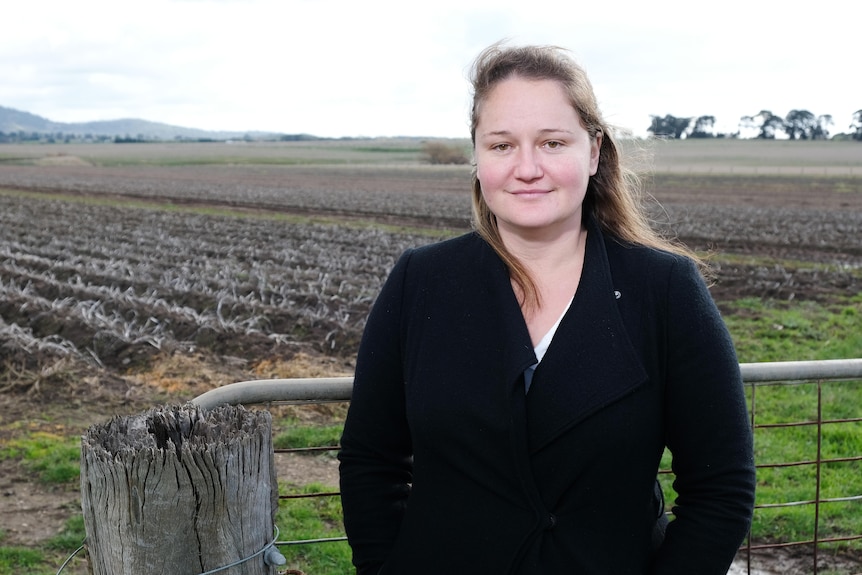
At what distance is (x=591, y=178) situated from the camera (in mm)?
2238

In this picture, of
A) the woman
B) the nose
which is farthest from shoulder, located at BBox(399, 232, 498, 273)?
the nose

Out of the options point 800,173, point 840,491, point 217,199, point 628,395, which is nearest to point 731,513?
point 628,395

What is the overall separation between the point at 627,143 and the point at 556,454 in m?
0.86

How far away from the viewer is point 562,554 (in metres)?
1.93

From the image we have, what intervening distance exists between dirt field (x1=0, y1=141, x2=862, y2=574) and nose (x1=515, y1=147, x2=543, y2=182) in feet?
6.75

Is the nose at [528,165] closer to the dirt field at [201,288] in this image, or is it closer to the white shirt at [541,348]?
the white shirt at [541,348]

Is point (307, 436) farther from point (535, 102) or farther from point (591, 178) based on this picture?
point (535, 102)

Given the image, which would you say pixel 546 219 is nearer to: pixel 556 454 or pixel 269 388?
pixel 556 454

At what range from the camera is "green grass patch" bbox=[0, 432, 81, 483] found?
5.52 meters

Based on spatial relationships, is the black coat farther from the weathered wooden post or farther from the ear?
the weathered wooden post

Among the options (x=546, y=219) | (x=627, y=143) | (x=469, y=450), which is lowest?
(x=469, y=450)

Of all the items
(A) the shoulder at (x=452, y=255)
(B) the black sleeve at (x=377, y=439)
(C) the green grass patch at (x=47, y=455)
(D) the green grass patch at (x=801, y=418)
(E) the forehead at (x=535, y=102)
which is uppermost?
(E) the forehead at (x=535, y=102)

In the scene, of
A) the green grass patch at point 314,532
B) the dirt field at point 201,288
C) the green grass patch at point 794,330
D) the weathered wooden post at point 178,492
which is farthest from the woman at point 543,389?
the green grass patch at point 794,330

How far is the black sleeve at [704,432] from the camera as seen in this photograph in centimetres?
191
